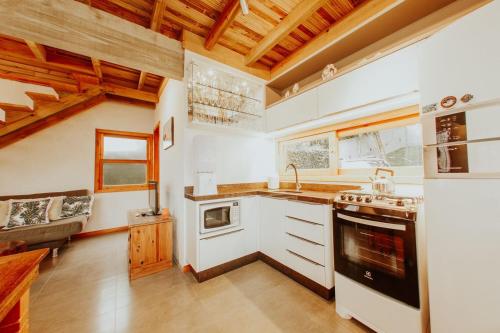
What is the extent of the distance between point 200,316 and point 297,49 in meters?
3.17

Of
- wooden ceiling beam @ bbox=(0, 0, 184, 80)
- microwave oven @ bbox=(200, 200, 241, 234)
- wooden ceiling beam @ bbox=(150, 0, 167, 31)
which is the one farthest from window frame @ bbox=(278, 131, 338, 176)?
wooden ceiling beam @ bbox=(150, 0, 167, 31)

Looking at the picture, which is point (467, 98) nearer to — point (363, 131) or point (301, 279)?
point (363, 131)

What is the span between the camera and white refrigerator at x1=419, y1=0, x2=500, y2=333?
35.8 inches

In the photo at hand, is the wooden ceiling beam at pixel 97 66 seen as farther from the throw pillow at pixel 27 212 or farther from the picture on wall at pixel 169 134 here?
the throw pillow at pixel 27 212

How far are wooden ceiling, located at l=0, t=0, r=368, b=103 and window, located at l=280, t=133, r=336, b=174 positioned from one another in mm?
1237

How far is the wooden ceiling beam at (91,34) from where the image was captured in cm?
163

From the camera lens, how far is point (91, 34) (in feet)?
6.10

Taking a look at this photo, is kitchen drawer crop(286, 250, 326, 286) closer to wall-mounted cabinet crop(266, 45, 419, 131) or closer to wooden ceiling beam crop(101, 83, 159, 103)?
wall-mounted cabinet crop(266, 45, 419, 131)

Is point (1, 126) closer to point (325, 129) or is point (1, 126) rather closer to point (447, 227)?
point (325, 129)

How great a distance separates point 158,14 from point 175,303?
2836 millimetres

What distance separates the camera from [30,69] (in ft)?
9.93

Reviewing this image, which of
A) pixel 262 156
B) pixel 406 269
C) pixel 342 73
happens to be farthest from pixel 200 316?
pixel 342 73

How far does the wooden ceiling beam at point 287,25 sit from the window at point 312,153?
131 cm

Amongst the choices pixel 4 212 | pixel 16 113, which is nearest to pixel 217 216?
pixel 4 212
